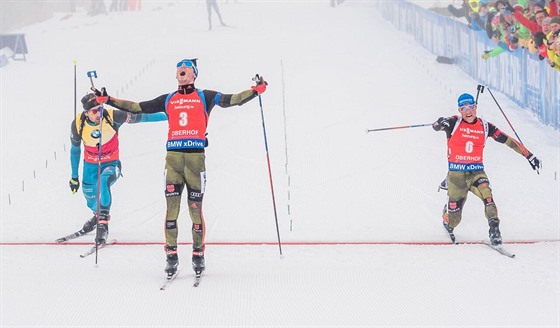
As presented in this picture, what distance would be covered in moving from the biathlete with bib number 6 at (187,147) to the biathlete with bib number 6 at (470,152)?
7.66 feet

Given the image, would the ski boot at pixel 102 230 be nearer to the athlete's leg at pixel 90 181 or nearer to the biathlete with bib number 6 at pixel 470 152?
the athlete's leg at pixel 90 181

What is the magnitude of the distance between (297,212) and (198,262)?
3072 millimetres

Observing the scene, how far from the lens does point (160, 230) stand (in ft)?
32.0

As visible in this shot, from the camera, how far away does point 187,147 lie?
7512 mm

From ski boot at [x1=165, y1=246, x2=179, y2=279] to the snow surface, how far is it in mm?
118

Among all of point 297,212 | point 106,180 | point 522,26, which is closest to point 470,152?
point 297,212

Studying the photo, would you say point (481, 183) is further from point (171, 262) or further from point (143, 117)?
point (143, 117)

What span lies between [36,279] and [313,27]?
23489 millimetres

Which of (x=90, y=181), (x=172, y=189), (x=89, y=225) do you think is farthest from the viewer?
(x=89, y=225)

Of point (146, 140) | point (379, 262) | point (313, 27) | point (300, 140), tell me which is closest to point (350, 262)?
point (379, 262)

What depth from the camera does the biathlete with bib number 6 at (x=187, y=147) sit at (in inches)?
295

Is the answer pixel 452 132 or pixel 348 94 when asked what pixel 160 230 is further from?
pixel 348 94

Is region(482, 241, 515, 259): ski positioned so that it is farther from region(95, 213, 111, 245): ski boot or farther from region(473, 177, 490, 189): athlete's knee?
region(95, 213, 111, 245): ski boot

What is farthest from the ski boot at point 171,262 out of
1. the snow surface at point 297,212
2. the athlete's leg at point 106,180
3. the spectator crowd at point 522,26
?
the spectator crowd at point 522,26
